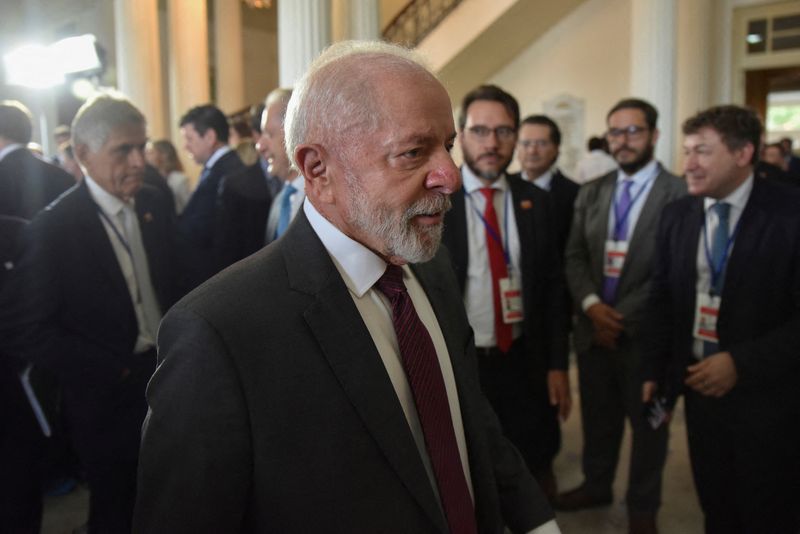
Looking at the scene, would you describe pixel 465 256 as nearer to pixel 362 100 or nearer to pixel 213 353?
pixel 362 100

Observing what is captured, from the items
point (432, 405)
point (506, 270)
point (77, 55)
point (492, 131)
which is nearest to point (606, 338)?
point (506, 270)

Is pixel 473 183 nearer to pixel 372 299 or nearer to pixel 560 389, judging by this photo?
pixel 560 389

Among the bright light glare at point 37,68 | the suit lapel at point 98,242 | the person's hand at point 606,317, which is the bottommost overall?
the person's hand at point 606,317

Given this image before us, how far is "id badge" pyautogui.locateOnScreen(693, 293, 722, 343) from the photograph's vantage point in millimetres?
2254

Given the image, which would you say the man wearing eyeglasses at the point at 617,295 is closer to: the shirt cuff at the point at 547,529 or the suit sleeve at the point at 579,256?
the suit sleeve at the point at 579,256

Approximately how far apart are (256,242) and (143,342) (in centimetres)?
69

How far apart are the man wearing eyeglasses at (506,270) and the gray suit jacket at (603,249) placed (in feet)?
1.43

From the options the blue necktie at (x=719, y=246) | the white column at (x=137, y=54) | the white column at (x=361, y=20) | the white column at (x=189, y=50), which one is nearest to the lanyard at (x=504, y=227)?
the blue necktie at (x=719, y=246)

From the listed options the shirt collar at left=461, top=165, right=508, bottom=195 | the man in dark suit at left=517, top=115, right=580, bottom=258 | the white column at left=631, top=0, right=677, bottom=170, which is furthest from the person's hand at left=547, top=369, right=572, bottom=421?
the white column at left=631, top=0, right=677, bottom=170

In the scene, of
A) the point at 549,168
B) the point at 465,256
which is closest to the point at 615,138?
the point at 549,168

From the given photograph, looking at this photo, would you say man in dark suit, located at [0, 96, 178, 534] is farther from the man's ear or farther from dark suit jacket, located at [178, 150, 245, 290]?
the man's ear

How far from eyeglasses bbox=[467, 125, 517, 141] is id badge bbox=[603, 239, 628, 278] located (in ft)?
3.03

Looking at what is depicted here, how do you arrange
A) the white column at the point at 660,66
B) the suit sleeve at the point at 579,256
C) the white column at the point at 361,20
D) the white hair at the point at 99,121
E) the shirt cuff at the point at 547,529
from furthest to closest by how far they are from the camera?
the white column at the point at 660,66 < the white column at the point at 361,20 < the suit sleeve at the point at 579,256 < the white hair at the point at 99,121 < the shirt cuff at the point at 547,529

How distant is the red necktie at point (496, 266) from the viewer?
246 cm
